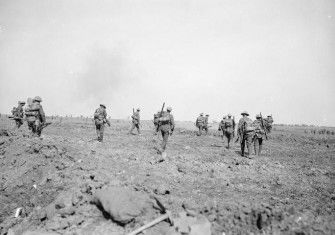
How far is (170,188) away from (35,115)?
7630mm

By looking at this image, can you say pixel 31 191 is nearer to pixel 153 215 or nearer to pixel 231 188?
pixel 153 215

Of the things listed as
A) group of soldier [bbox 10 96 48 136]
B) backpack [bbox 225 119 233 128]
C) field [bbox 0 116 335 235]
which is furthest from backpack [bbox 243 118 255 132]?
group of soldier [bbox 10 96 48 136]

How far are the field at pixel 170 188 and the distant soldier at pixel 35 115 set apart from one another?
1.26m

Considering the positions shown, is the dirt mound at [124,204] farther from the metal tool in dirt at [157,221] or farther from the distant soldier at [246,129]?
the distant soldier at [246,129]

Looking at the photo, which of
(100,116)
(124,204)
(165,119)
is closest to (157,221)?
(124,204)

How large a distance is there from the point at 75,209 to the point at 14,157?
16.6 feet

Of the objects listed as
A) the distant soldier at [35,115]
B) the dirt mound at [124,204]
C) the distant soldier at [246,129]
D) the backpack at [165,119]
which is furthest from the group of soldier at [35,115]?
the distant soldier at [246,129]

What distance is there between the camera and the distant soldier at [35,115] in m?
11.6

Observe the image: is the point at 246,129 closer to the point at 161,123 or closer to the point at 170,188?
the point at 161,123

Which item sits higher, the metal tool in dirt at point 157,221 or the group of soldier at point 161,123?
the group of soldier at point 161,123

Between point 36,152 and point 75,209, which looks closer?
point 75,209

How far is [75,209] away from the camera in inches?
223

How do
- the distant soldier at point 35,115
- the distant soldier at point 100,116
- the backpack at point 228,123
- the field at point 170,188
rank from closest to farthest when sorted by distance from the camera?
1. the field at point 170,188
2. the distant soldier at point 35,115
3. the distant soldier at point 100,116
4. the backpack at point 228,123

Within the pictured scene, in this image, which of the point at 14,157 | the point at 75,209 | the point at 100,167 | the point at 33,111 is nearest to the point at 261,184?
the point at 100,167
